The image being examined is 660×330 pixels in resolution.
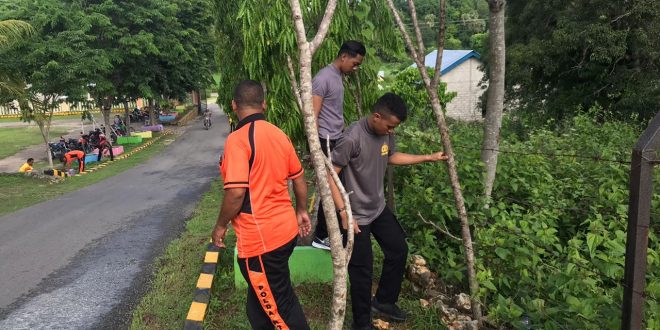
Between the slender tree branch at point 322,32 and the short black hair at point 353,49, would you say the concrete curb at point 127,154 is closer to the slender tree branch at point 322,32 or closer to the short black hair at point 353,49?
the short black hair at point 353,49

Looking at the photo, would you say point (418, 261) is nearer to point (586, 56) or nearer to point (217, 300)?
point (217, 300)

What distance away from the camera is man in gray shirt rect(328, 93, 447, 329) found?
3240 millimetres

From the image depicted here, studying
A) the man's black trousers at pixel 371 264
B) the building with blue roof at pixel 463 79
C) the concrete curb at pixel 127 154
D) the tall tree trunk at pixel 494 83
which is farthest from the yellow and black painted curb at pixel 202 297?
the building with blue roof at pixel 463 79

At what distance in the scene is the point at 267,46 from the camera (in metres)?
4.55

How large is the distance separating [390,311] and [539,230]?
120cm

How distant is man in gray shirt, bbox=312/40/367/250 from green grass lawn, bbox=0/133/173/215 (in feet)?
28.4

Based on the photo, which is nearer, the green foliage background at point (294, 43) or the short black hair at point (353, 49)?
the short black hair at point (353, 49)

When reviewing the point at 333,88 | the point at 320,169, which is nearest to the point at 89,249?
the point at 333,88

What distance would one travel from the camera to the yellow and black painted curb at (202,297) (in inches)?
149

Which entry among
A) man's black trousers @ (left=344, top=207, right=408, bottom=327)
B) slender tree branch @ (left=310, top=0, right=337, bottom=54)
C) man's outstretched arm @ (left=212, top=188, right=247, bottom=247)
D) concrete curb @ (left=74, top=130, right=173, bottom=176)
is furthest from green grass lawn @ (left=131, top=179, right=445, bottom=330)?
concrete curb @ (left=74, top=130, right=173, bottom=176)

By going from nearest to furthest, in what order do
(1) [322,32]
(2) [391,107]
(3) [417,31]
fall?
(1) [322,32]
(2) [391,107]
(3) [417,31]

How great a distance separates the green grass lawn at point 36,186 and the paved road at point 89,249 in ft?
1.96

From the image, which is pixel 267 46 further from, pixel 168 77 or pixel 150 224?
pixel 168 77

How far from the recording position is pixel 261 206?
9.00 ft
